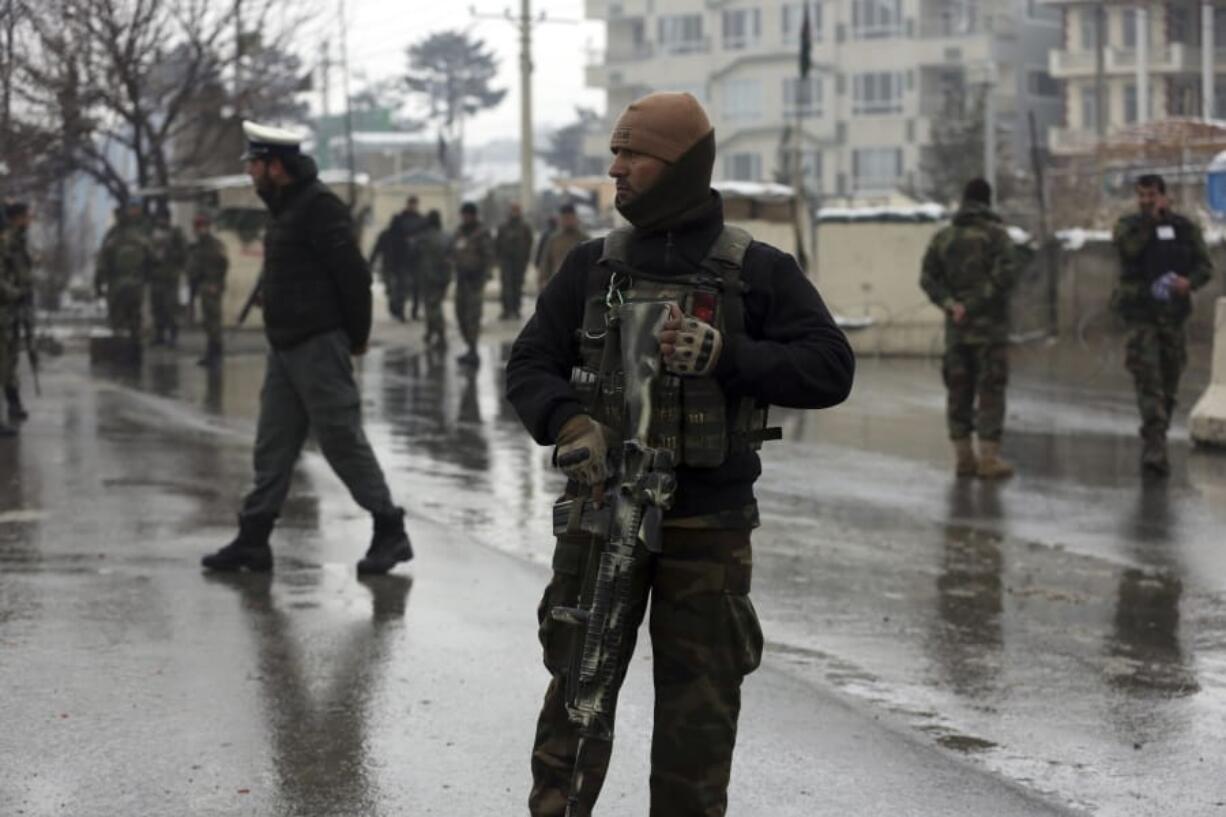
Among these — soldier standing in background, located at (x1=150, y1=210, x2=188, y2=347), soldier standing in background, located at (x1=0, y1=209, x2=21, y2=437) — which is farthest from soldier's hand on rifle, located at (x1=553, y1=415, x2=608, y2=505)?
soldier standing in background, located at (x1=150, y1=210, x2=188, y2=347)

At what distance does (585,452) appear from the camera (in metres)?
4.48

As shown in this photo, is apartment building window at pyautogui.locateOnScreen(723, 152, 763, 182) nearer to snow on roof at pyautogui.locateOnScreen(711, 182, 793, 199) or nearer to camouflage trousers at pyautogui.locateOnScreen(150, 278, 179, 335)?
camouflage trousers at pyautogui.locateOnScreen(150, 278, 179, 335)

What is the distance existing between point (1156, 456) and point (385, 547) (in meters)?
5.79

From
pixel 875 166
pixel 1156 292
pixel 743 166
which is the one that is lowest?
pixel 1156 292

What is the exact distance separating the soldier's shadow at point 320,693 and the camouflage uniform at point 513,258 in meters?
21.9

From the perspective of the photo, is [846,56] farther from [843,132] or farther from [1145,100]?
[1145,100]

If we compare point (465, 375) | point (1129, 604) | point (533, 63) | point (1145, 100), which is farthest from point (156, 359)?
point (1145, 100)

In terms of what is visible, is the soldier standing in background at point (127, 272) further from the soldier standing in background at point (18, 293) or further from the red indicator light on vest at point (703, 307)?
the red indicator light on vest at point (703, 307)

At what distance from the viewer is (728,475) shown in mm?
4602

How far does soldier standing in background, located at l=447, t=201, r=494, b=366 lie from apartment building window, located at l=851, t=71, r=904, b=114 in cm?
6707

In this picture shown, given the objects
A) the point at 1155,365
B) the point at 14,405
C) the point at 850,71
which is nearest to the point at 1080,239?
the point at 1155,365

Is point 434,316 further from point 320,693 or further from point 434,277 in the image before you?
point 320,693

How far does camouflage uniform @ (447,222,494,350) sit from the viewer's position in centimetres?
2234

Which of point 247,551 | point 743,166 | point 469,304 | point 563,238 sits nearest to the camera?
point 247,551
